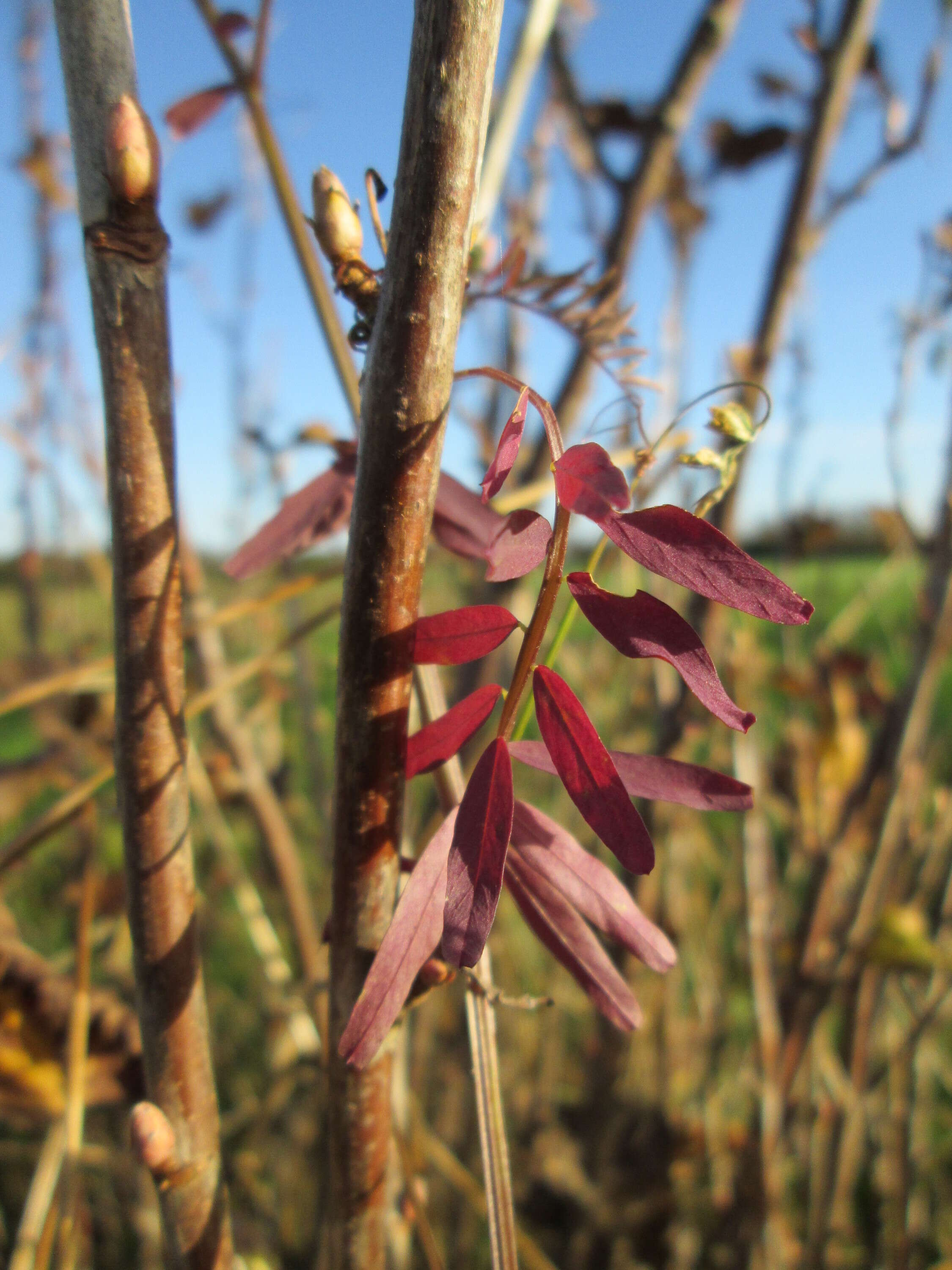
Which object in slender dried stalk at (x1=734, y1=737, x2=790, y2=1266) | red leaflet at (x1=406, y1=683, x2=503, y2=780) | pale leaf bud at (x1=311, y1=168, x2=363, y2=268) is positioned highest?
pale leaf bud at (x1=311, y1=168, x2=363, y2=268)

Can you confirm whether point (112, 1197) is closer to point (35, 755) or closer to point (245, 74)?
point (35, 755)

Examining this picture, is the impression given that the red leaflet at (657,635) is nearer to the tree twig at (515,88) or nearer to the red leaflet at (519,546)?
the red leaflet at (519,546)

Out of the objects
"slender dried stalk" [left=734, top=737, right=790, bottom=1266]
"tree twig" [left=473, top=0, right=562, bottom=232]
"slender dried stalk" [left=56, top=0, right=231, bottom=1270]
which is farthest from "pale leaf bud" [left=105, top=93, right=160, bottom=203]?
"slender dried stalk" [left=734, top=737, right=790, bottom=1266]

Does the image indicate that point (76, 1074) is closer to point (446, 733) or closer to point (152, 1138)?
point (152, 1138)

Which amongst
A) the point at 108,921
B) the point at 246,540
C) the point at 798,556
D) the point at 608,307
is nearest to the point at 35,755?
the point at 108,921

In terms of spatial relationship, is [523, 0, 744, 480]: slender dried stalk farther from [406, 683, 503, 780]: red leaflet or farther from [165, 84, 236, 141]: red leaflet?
[406, 683, 503, 780]: red leaflet

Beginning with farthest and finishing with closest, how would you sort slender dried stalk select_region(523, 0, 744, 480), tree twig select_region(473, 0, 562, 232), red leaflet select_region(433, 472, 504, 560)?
slender dried stalk select_region(523, 0, 744, 480)
tree twig select_region(473, 0, 562, 232)
red leaflet select_region(433, 472, 504, 560)

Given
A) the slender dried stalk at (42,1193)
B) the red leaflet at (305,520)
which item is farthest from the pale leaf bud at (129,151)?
the slender dried stalk at (42,1193)
